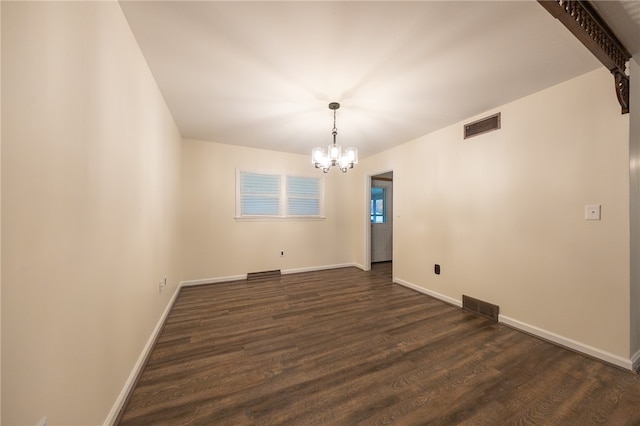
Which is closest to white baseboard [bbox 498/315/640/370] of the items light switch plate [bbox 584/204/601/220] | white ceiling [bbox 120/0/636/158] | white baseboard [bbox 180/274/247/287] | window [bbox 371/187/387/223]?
→ light switch plate [bbox 584/204/601/220]

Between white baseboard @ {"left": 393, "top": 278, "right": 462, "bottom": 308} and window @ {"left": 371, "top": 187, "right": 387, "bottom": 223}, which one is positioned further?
window @ {"left": 371, "top": 187, "right": 387, "bottom": 223}

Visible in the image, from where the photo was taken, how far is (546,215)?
218cm

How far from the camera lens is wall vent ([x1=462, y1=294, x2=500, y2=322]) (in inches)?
101

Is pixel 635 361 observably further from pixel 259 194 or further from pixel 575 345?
pixel 259 194

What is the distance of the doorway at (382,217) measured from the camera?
5.61m

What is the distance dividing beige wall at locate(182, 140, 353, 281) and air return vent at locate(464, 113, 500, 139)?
265cm

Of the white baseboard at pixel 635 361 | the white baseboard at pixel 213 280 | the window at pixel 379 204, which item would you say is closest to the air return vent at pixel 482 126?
the white baseboard at pixel 635 361

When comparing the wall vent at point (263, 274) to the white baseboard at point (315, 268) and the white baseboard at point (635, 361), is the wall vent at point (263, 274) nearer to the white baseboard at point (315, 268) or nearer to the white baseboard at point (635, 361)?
the white baseboard at point (315, 268)

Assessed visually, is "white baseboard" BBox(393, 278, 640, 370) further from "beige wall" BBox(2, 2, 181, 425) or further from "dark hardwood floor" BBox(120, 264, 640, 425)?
"beige wall" BBox(2, 2, 181, 425)

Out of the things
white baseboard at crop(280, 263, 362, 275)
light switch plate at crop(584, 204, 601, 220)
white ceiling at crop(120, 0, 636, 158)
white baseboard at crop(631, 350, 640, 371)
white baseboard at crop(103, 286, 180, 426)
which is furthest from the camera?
white baseboard at crop(280, 263, 362, 275)

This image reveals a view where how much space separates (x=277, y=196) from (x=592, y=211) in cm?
415

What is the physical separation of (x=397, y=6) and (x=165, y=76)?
2.04 m

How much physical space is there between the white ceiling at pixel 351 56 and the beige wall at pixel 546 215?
0.37 meters

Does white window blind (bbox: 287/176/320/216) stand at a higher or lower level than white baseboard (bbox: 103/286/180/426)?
higher
